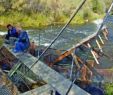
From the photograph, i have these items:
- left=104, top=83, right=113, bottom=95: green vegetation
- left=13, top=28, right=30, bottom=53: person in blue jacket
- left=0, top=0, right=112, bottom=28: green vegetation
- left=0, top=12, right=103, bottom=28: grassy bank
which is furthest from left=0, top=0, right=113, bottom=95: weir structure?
left=0, top=0, right=112, bottom=28: green vegetation

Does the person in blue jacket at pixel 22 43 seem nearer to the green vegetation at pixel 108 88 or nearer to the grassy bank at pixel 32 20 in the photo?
the green vegetation at pixel 108 88

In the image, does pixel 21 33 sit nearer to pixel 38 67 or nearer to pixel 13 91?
pixel 38 67

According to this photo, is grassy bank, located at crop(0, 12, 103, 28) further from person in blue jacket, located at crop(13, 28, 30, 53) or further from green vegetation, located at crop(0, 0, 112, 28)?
person in blue jacket, located at crop(13, 28, 30, 53)

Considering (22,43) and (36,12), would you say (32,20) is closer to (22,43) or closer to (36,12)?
(36,12)

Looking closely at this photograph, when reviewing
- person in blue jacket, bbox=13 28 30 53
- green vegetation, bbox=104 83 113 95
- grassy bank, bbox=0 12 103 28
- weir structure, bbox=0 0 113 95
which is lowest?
grassy bank, bbox=0 12 103 28

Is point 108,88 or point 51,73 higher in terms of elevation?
point 51,73

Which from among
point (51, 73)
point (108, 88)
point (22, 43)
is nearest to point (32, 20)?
point (22, 43)

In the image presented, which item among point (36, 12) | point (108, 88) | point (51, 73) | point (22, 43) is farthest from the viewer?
point (36, 12)

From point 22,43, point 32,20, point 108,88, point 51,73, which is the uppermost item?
point 22,43

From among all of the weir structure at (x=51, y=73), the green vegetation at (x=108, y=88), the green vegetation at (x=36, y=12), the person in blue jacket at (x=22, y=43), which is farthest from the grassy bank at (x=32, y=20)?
the green vegetation at (x=108, y=88)

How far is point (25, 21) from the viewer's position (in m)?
33.4

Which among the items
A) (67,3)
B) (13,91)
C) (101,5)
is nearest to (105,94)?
(13,91)

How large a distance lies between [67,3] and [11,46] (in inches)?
907

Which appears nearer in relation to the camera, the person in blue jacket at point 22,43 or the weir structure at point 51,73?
the weir structure at point 51,73
